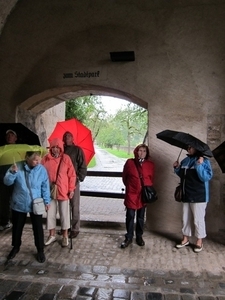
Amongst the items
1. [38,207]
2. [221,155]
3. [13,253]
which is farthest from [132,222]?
[13,253]

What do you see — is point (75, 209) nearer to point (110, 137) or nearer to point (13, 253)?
point (13, 253)

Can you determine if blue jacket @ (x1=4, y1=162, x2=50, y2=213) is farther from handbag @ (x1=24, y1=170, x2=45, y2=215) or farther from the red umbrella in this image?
the red umbrella

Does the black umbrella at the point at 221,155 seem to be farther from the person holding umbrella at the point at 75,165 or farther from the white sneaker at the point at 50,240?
the white sneaker at the point at 50,240

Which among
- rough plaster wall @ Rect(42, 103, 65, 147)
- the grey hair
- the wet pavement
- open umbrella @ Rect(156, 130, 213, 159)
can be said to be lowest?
the wet pavement

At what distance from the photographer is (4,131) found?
16.2 feet

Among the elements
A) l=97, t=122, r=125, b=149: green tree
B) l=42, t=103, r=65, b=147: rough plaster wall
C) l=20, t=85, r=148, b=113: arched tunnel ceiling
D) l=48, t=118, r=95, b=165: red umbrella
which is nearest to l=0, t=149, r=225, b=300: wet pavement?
l=48, t=118, r=95, b=165: red umbrella

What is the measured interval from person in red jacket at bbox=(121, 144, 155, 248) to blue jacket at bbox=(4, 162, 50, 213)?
1310 millimetres

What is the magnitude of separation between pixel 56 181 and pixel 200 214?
213 centimetres

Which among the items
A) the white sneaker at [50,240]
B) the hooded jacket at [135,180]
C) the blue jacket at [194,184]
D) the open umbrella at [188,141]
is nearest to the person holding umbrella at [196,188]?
the blue jacket at [194,184]

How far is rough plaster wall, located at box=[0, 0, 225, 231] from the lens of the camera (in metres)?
4.87

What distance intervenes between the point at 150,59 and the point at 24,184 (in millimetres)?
2882

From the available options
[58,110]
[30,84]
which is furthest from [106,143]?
[30,84]

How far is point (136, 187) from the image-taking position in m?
4.51

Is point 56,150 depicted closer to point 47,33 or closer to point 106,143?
point 47,33
